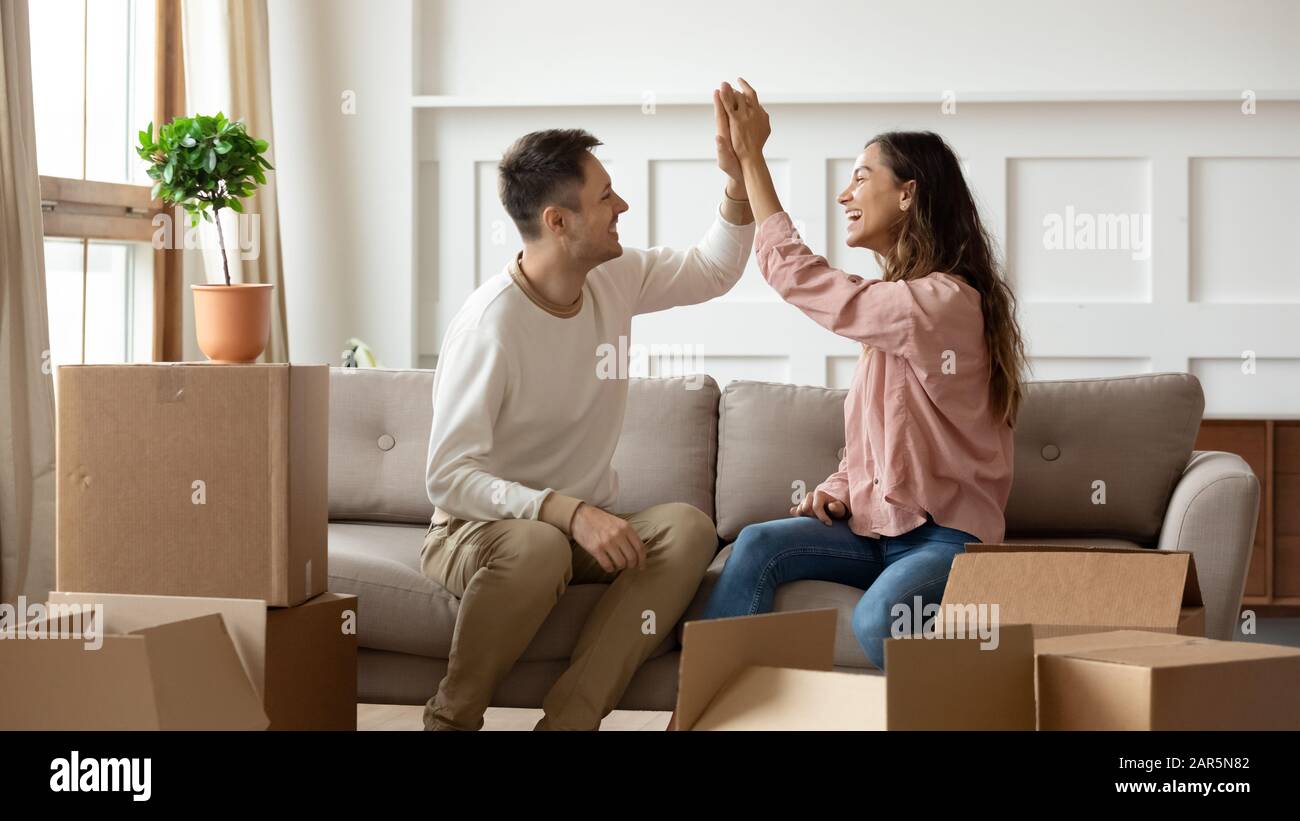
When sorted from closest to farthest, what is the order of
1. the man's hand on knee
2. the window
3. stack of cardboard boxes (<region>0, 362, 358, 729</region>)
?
stack of cardboard boxes (<region>0, 362, 358, 729</region>)
the man's hand on knee
the window

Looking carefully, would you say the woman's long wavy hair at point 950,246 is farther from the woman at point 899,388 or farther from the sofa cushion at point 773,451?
the sofa cushion at point 773,451

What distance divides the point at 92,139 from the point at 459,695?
2.17 metres

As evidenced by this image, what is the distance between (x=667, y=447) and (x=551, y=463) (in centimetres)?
42

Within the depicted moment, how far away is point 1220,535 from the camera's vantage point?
7.02 feet

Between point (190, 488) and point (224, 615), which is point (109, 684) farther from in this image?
point (190, 488)

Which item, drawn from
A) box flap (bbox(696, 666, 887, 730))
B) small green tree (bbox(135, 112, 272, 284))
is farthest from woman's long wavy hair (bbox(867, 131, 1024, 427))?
small green tree (bbox(135, 112, 272, 284))

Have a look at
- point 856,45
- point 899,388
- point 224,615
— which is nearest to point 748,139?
point 899,388

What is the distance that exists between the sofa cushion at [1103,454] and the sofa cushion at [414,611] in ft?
2.61

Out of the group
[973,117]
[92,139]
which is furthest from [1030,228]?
[92,139]

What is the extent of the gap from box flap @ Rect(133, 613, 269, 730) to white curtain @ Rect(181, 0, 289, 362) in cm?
233

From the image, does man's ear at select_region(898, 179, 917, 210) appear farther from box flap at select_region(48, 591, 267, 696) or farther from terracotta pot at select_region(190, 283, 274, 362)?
box flap at select_region(48, 591, 267, 696)

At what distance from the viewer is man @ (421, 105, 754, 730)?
2.00 metres

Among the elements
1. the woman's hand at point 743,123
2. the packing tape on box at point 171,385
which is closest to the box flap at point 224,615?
the packing tape on box at point 171,385
